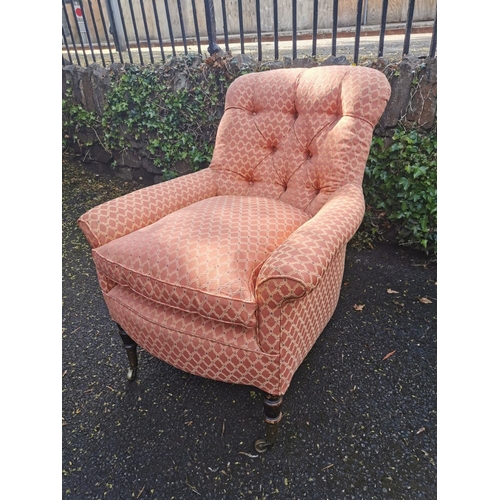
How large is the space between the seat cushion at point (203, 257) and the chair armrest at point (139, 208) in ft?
0.21

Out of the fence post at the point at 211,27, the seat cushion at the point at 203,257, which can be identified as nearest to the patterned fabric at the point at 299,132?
the seat cushion at the point at 203,257

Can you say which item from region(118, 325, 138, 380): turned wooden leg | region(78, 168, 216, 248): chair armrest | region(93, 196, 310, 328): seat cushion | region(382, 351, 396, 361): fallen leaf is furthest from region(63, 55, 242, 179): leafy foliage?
region(382, 351, 396, 361): fallen leaf

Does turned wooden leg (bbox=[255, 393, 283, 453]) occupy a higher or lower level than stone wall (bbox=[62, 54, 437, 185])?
lower

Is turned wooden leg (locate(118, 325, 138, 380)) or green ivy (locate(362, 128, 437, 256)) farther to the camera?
green ivy (locate(362, 128, 437, 256))

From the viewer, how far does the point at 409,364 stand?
1.55 meters

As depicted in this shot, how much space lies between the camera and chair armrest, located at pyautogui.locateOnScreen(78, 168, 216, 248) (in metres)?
1.36

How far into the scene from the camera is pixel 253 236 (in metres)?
1.26

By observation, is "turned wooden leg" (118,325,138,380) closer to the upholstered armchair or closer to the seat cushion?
the upholstered armchair

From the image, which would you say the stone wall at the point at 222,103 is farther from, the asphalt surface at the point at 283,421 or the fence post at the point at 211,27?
the asphalt surface at the point at 283,421

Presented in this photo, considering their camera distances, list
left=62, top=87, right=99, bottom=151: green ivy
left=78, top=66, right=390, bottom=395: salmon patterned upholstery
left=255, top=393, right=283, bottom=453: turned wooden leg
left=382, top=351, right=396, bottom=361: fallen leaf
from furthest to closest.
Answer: left=62, top=87, right=99, bottom=151: green ivy < left=382, top=351, right=396, bottom=361: fallen leaf < left=255, top=393, right=283, bottom=453: turned wooden leg < left=78, top=66, right=390, bottom=395: salmon patterned upholstery

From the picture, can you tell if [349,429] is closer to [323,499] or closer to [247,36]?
[323,499]

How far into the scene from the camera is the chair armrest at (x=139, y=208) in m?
1.36

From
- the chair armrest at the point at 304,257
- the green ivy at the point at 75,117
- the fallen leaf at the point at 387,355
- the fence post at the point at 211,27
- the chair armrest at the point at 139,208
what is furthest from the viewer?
the green ivy at the point at 75,117

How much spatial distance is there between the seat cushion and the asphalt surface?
519 millimetres
